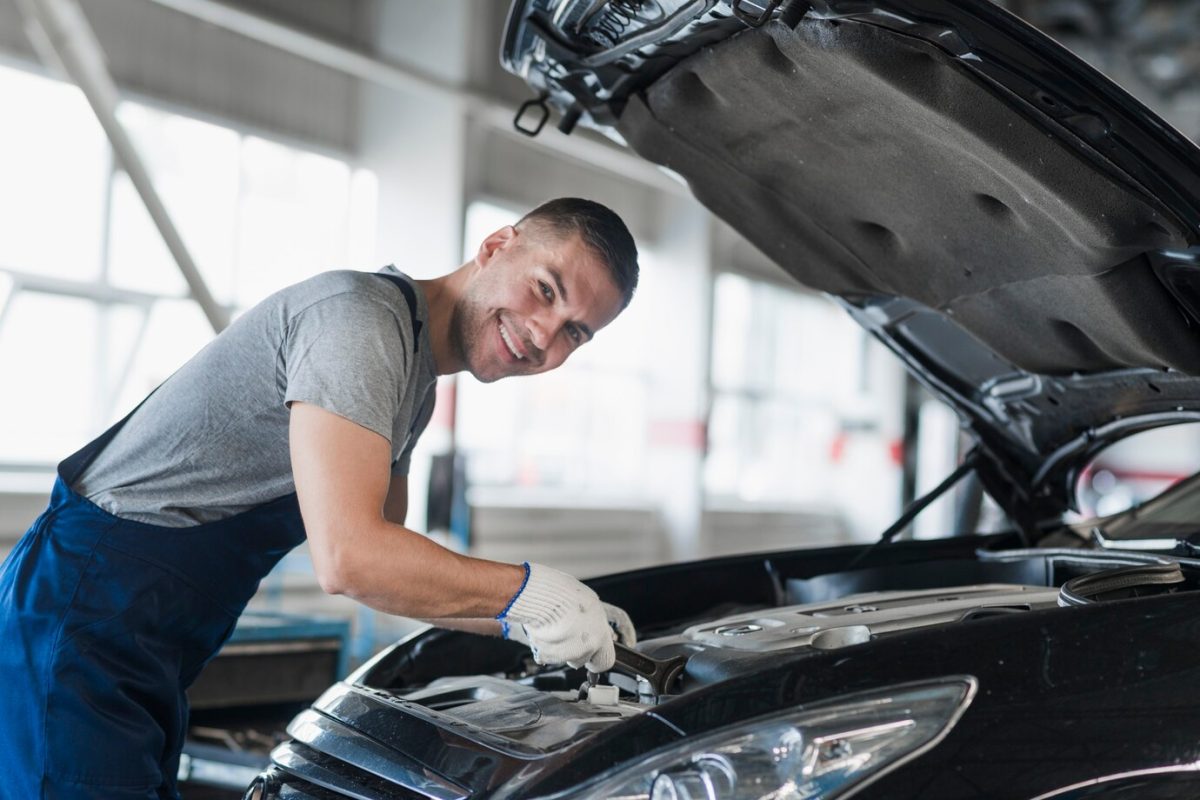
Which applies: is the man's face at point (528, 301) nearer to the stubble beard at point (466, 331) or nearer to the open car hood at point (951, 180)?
the stubble beard at point (466, 331)

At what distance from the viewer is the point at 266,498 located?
155 cm

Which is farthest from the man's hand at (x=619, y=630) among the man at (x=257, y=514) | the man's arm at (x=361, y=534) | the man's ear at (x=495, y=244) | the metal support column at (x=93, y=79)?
the metal support column at (x=93, y=79)

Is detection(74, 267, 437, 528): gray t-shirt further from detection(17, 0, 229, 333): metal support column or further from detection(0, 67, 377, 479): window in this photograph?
detection(0, 67, 377, 479): window

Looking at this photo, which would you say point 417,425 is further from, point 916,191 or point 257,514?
point 916,191

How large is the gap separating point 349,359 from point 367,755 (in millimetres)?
454

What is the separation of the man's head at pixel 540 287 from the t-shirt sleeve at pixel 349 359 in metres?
0.17

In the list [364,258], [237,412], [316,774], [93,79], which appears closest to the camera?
[316,774]

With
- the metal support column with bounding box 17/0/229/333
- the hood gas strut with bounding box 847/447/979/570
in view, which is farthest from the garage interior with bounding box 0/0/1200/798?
the hood gas strut with bounding box 847/447/979/570

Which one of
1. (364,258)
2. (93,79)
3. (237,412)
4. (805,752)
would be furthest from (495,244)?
(364,258)

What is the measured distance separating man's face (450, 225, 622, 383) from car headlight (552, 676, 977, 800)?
684 mm

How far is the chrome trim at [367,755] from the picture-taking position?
1245 mm

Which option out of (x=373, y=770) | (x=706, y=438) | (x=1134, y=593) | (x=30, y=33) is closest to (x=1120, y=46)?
(x=706, y=438)

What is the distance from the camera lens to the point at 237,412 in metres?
1.52

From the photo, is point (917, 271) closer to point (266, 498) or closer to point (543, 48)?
point (543, 48)
